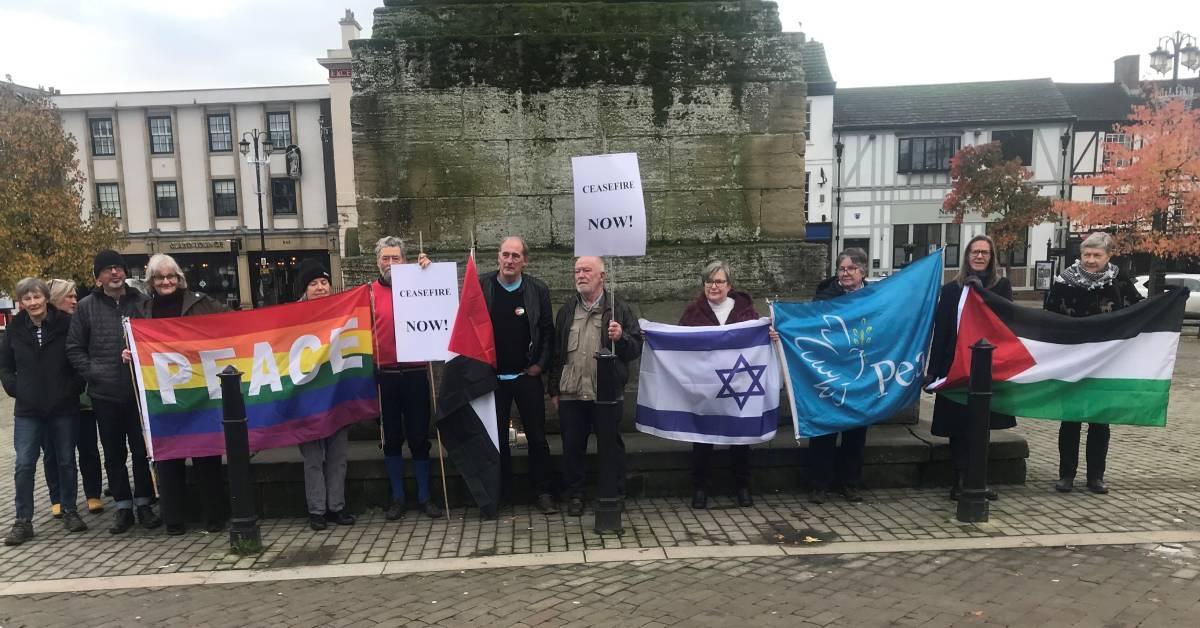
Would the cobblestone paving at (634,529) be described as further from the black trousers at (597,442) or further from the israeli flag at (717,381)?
the israeli flag at (717,381)

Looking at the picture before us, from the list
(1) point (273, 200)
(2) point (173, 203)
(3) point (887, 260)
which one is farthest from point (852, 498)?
(2) point (173, 203)

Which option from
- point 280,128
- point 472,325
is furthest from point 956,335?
point 280,128

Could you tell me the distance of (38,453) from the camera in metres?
5.50

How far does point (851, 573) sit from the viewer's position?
4.37 m

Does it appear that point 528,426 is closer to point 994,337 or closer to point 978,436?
point 978,436

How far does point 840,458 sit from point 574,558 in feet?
7.87

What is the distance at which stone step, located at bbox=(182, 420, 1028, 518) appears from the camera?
5.62 metres

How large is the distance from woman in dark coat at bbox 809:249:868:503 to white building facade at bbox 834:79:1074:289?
112 ft

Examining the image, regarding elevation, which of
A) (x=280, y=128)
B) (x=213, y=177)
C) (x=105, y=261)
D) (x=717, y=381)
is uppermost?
(x=280, y=128)

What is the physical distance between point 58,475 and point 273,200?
37.1 m

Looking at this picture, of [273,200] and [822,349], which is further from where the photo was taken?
[273,200]

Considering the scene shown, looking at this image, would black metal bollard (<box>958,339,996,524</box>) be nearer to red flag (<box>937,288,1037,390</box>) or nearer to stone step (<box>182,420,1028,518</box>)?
red flag (<box>937,288,1037,390</box>)

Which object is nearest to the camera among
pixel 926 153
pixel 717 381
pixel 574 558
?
pixel 574 558

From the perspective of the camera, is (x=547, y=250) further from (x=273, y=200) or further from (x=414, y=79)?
(x=273, y=200)
